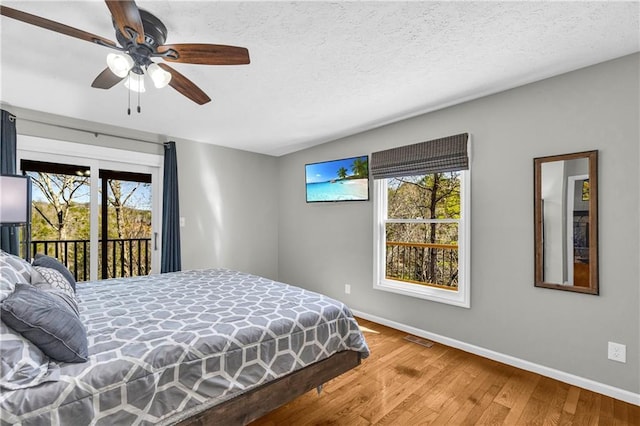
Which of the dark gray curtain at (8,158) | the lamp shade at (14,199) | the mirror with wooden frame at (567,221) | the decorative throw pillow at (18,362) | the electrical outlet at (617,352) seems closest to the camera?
the decorative throw pillow at (18,362)

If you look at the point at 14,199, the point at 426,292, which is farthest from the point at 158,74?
the point at 426,292

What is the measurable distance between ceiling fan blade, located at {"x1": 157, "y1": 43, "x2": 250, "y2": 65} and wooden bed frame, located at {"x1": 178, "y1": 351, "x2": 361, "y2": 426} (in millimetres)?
1828

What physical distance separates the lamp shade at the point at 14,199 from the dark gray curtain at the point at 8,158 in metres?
0.48

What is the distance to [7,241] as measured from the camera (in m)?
2.76

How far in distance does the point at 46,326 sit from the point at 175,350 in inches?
20.2

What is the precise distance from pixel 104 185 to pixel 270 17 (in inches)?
124

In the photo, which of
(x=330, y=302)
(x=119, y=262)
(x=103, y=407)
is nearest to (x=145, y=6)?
(x=103, y=407)

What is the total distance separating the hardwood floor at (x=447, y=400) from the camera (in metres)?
1.90

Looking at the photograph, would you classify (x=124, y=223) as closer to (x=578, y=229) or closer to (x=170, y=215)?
(x=170, y=215)

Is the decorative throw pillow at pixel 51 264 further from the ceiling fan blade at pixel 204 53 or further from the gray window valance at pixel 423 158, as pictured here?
the gray window valance at pixel 423 158

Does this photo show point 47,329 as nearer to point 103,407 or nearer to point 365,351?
point 103,407

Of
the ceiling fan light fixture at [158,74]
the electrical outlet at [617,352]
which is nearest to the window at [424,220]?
the electrical outlet at [617,352]

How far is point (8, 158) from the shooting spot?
281 cm

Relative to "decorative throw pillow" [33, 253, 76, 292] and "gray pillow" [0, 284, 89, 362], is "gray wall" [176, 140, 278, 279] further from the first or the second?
"gray pillow" [0, 284, 89, 362]
